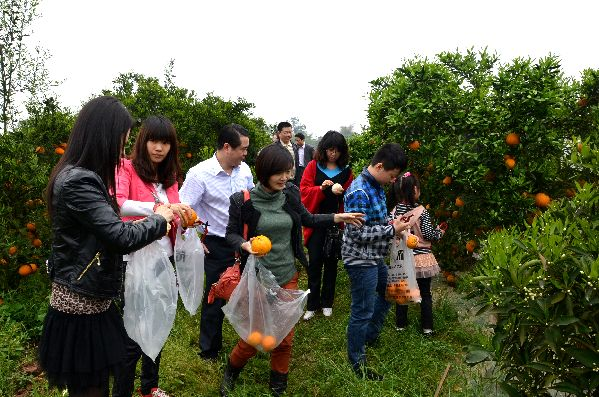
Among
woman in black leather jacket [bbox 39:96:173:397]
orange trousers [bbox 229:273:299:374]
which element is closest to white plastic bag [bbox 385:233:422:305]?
orange trousers [bbox 229:273:299:374]

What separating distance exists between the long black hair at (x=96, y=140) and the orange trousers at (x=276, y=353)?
4.40ft

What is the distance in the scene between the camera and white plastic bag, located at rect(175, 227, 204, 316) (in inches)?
109

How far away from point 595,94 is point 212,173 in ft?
10.0

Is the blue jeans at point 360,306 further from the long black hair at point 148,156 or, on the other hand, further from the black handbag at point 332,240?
the long black hair at point 148,156

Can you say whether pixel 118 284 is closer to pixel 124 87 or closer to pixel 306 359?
pixel 306 359

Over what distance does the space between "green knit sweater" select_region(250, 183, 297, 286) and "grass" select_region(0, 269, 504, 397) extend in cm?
76

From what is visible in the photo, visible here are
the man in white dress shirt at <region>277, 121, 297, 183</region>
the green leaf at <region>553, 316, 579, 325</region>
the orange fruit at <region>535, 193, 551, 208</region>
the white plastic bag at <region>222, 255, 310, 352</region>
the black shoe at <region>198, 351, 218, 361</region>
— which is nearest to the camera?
the green leaf at <region>553, 316, 579, 325</region>

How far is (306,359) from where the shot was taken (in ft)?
11.7

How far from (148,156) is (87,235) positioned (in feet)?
2.99

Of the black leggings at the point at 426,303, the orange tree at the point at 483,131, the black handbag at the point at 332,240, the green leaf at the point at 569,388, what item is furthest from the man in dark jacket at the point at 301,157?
the green leaf at the point at 569,388

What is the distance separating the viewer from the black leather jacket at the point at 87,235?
5.82 feet

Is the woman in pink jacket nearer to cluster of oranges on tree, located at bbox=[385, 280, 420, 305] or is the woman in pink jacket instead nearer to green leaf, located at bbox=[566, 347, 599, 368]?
cluster of oranges on tree, located at bbox=[385, 280, 420, 305]

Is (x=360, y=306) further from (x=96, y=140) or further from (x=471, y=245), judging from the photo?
(x=96, y=140)

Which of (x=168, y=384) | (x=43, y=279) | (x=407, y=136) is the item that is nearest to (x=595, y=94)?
(x=407, y=136)
